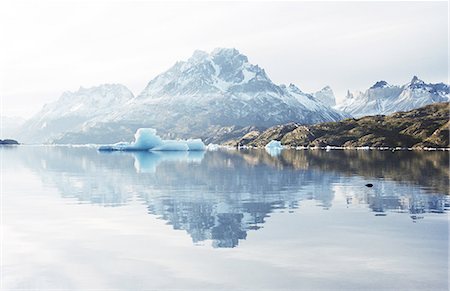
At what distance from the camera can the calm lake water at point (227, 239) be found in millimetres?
26531

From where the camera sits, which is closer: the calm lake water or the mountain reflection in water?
the calm lake water

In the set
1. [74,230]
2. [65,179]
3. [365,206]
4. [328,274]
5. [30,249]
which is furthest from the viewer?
[65,179]

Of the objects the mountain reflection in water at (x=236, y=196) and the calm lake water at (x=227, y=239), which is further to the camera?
the mountain reflection in water at (x=236, y=196)

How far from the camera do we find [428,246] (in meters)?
34.0

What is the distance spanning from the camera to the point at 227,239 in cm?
3662

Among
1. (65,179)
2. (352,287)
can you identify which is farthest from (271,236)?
(65,179)

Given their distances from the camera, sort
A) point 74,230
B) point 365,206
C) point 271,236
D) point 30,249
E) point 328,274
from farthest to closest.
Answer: point 365,206 → point 74,230 → point 271,236 → point 30,249 → point 328,274

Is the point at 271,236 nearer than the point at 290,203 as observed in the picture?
Yes

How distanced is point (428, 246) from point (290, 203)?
22.8 meters

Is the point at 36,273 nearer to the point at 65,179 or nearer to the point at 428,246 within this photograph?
the point at 428,246

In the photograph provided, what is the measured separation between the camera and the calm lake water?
2653 cm

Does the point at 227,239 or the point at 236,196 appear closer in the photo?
the point at 227,239

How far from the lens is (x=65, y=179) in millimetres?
89812

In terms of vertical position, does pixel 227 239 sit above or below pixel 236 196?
below
